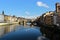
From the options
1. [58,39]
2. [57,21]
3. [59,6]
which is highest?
[59,6]

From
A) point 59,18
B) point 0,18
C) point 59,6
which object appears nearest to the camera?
point 59,18

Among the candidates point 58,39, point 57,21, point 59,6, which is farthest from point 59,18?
point 59,6

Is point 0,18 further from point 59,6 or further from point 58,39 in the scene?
point 58,39

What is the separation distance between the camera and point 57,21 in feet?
138

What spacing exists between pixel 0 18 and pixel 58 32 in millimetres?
147257

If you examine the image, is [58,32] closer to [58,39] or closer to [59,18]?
[58,39]

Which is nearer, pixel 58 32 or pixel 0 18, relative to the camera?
pixel 58 32

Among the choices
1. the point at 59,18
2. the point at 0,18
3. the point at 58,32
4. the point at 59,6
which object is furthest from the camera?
the point at 0,18

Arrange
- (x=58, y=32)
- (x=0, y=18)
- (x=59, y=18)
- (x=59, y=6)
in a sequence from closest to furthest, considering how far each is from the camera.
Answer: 1. (x=58, y=32)
2. (x=59, y=18)
3. (x=59, y=6)
4. (x=0, y=18)

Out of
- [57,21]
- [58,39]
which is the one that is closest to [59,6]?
[57,21]

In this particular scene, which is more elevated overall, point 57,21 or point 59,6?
point 59,6

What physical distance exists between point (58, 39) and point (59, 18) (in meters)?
12.2

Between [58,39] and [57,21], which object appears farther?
[57,21]

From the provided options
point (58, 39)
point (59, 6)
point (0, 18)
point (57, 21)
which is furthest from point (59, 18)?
point (0, 18)
